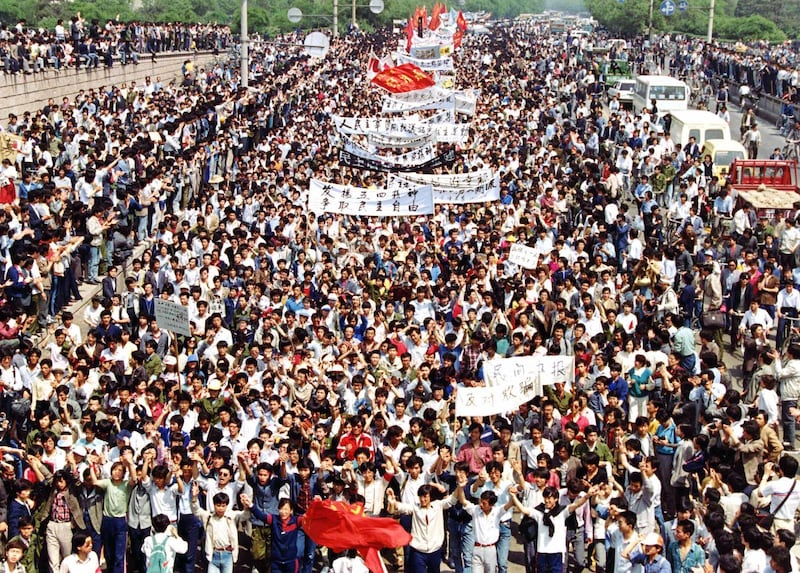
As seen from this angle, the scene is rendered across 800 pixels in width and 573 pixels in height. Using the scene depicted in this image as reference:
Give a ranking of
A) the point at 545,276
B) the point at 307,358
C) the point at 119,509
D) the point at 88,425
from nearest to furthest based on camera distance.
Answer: the point at 119,509, the point at 88,425, the point at 307,358, the point at 545,276

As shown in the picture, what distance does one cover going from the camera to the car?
3881cm

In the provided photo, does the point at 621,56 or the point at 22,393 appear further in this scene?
the point at 621,56

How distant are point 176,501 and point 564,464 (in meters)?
3.14

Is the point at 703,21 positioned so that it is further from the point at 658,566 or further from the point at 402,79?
the point at 658,566

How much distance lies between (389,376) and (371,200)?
589 centimetres

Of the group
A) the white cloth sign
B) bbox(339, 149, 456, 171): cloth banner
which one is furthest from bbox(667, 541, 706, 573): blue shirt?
bbox(339, 149, 456, 171): cloth banner

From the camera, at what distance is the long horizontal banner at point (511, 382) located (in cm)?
1028

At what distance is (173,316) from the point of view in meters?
12.5

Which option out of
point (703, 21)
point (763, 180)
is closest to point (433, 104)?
point (763, 180)

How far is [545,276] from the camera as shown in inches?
585

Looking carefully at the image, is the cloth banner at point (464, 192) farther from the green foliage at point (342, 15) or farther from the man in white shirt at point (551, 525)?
the green foliage at point (342, 15)

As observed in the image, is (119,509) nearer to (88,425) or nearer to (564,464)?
(88,425)

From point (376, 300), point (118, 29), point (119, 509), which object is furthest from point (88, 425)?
point (118, 29)

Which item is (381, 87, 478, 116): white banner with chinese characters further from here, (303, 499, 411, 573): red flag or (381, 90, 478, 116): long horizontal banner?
(303, 499, 411, 573): red flag
